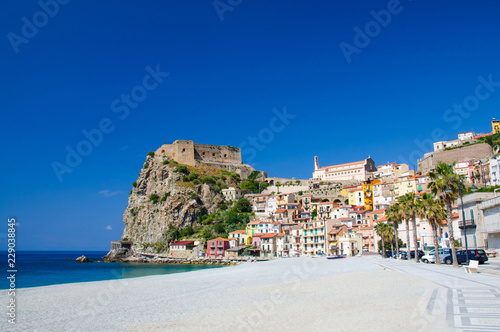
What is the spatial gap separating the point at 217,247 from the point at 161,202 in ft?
81.5

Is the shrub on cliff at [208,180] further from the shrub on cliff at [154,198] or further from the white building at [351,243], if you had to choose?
the white building at [351,243]

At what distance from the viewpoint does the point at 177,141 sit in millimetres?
124562

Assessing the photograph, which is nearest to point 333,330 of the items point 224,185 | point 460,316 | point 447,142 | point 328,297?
point 460,316

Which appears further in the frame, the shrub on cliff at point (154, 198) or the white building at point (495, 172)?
the shrub on cliff at point (154, 198)

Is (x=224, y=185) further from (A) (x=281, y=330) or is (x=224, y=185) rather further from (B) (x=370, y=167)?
(A) (x=281, y=330)

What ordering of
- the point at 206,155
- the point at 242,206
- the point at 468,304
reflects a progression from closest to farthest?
the point at 468,304
the point at 242,206
the point at 206,155

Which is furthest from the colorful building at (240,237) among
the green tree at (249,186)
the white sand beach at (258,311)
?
the white sand beach at (258,311)

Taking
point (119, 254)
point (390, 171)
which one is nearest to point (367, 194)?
point (390, 171)

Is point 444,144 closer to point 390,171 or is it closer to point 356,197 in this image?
point 390,171

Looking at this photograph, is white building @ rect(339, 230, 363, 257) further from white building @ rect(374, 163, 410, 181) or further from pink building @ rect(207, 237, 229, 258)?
white building @ rect(374, 163, 410, 181)

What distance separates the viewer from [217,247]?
274ft

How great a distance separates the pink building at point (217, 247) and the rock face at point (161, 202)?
13.8 metres

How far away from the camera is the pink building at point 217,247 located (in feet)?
271

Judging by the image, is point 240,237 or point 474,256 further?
point 240,237
